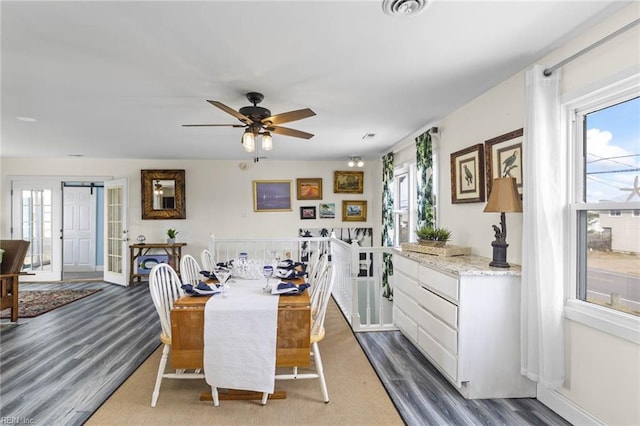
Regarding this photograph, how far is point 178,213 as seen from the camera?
596 cm

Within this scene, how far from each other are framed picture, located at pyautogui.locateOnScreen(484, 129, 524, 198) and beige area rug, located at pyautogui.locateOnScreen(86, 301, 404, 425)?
1.91 m

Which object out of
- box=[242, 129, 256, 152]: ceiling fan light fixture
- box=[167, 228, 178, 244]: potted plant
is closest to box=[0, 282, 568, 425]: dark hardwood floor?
box=[167, 228, 178, 244]: potted plant

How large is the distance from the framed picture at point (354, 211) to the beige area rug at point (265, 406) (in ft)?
12.7

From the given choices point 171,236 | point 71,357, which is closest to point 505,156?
point 71,357

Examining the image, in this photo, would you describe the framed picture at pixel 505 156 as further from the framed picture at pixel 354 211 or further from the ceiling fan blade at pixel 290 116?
the framed picture at pixel 354 211

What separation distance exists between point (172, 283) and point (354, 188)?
4.43m

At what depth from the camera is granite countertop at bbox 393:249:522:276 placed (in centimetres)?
217

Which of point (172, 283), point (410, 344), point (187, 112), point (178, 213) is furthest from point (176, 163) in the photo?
point (410, 344)

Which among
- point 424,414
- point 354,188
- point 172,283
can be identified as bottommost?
point 424,414

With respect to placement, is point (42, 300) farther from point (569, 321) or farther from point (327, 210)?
point (569, 321)

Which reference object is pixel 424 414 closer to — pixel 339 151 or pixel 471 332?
pixel 471 332

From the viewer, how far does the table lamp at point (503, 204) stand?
217 centimetres

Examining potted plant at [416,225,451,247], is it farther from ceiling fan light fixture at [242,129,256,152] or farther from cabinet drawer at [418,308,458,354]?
ceiling fan light fixture at [242,129,256,152]

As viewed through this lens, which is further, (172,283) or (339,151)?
(339,151)
